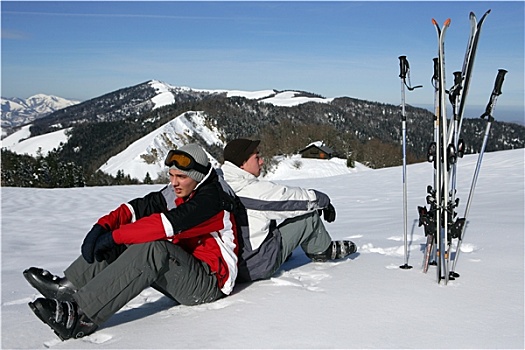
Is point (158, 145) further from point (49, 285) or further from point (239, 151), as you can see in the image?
point (49, 285)

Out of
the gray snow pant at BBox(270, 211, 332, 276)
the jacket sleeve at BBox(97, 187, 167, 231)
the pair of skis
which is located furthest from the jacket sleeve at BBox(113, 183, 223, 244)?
the pair of skis

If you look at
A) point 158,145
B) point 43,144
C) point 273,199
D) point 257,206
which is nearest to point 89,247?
point 257,206

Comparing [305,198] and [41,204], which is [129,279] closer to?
[305,198]

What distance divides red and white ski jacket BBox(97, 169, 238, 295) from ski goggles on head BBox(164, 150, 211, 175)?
3.2 inches

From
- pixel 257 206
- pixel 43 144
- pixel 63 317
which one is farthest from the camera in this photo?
pixel 43 144

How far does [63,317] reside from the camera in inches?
95.2

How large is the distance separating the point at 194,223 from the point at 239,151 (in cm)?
72

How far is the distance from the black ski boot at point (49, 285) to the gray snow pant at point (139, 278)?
0.05 m

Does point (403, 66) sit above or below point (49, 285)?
above

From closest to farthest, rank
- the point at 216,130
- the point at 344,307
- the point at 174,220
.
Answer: the point at 174,220
the point at 344,307
the point at 216,130

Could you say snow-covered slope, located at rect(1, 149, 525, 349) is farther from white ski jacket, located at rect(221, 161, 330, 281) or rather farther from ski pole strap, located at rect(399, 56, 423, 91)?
ski pole strap, located at rect(399, 56, 423, 91)

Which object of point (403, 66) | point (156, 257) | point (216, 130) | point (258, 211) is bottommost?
point (156, 257)

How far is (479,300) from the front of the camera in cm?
298

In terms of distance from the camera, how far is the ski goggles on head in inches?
A: 117
